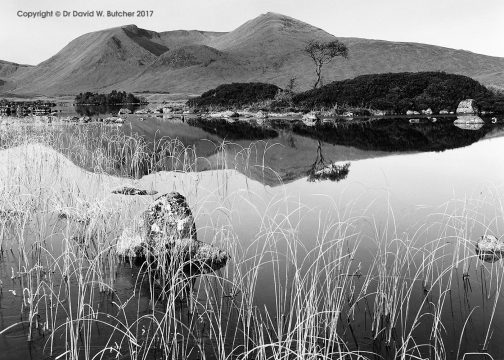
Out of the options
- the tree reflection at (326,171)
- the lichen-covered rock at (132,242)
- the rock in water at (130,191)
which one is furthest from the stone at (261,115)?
the lichen-covered rock at (132,242)

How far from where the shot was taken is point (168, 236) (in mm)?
10688

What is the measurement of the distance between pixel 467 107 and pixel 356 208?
2045 inches

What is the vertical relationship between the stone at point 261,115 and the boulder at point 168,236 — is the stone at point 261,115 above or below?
above

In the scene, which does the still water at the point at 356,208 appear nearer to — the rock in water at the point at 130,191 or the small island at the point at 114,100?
the rock in water at the point at 130,191

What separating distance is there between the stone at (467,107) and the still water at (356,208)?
53.9 feet

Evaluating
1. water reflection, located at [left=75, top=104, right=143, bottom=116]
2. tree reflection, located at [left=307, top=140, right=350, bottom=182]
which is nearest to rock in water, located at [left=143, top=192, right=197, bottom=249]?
tree reflection, located at [left=307, top=140, right=350, bottom=182]

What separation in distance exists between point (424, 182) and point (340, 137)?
61.1 feet

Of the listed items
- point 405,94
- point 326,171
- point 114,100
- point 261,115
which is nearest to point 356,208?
point 326,171

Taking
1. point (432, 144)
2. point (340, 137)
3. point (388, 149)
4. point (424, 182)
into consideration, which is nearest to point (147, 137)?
point (340, 137)

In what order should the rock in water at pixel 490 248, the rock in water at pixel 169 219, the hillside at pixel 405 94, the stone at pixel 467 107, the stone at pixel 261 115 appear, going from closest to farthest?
1. the rock in water at pixel 490 248
2. the rock in water at pixel 169 219
3. the stone at pixel 467 107
4. the hillside at pixel 405 94
5. the stone at pixel 261 115

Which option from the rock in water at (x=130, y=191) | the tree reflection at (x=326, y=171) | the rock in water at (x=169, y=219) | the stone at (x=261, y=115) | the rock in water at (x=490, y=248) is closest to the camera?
the rock in water at (x=490, y=248)

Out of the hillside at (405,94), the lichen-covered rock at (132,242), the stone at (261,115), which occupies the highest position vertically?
the hillside at (405,94)

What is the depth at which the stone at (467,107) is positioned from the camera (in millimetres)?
60219

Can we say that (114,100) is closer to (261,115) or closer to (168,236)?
(261,115)
